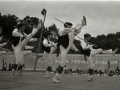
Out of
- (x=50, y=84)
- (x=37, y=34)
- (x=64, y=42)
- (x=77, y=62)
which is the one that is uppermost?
(x=37, y=34)

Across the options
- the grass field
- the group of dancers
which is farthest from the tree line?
the grass field

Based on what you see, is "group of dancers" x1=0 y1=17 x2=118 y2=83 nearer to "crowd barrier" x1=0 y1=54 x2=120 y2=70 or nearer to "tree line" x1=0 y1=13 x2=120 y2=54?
"crowd barrier" x1=0 y1=54 x2=120 y2=70

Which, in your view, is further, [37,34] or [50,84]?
[37,34]

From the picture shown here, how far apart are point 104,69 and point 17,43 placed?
62.6ft

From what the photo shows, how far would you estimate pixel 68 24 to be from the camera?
27.0 ft

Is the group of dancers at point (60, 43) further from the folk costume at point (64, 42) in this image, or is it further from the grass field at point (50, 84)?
the grass field at point (50, 84)

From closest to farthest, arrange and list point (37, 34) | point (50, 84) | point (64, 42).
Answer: point (50, 84) < point (64, 42) < point (37, 34)

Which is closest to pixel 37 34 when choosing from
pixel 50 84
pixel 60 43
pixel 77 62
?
pixel 77 62

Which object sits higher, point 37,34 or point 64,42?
point 37,34

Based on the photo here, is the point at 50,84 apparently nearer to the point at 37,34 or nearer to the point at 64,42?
the point at 64,42

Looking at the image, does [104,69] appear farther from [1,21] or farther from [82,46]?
[1,21]

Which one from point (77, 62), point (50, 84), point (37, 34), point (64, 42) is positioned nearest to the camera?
point (50, 84)

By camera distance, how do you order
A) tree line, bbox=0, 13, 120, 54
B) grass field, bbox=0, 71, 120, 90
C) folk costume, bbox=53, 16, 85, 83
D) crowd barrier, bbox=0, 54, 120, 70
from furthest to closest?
tree line, bbox=0, 13, 120, 54, crowd barrier, bbox=0, 54, 120, 70, folk costume, bbox=53, 16, 85, 83, grass field, bbox=0, 71, 120, 90

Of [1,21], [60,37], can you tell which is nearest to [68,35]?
[60,37]
